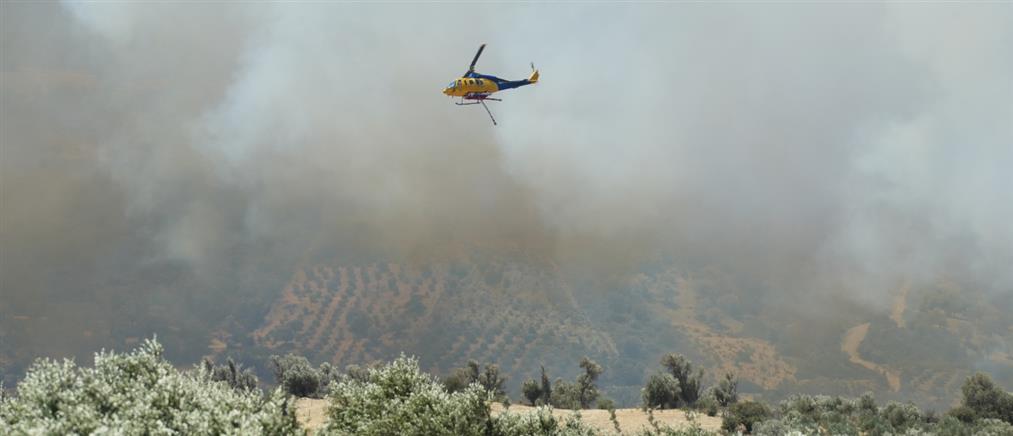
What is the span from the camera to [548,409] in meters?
51.8

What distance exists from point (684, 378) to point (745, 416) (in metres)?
26.7

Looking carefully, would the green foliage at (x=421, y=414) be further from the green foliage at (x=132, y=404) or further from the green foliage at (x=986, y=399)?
the green foliage at (x=986, y=399)

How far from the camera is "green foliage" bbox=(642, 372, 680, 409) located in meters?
122

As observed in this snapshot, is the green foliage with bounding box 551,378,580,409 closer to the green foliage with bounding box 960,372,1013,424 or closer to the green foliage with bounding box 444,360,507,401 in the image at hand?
the green foliage with bounding box 444,360,507,401

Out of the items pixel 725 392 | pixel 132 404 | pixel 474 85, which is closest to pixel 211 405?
pixel 132 404

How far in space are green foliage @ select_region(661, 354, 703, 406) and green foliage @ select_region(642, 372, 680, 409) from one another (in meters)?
2.72

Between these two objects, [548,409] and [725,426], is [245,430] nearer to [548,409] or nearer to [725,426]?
[548,409]

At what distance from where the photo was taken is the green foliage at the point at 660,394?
121812mm

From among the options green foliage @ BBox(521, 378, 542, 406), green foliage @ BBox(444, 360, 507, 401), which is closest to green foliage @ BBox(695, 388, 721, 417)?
green foliage @ BBox(521, 378, 542, 406)

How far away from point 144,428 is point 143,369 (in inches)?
380

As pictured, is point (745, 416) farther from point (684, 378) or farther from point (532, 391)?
point (532, 391)

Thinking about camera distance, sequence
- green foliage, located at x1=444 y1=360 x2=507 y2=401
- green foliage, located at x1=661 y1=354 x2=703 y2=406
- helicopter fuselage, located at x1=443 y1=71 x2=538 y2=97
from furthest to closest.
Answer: green foliage, located at x1=444 y1=360 x2=507 y2=401 < green foliage, located at x1=661 y1=354 x2=703 y2=406 < helicopter fuselage, located at x1=443 y1=71 x2=538 y2=97

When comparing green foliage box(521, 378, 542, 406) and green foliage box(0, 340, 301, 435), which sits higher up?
green foliage box(521, 378, 542, 406)

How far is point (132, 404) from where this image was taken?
42750 mm
